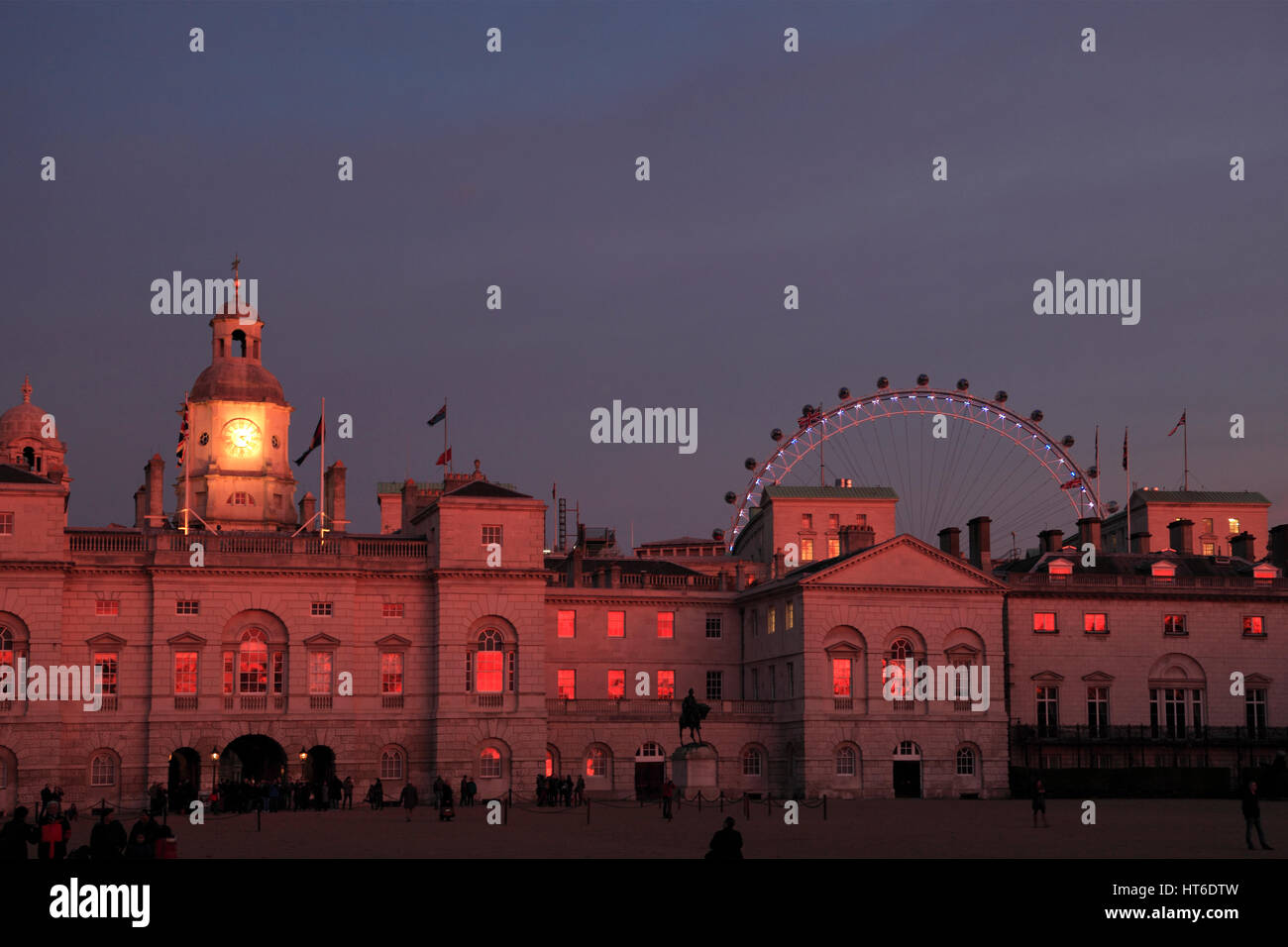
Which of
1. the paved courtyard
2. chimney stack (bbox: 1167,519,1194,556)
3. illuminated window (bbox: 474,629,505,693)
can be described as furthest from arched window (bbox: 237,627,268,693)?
chimney stack (bbox: 1167,519,1194,556)

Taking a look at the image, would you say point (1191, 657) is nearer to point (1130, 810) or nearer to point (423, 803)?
point (1130, 810)

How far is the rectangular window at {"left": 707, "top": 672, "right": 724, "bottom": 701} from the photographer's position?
90562 millimetres

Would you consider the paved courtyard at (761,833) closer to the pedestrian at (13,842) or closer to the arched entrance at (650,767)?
the arched entrance at (650,767)

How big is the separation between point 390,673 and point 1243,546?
4678 cm

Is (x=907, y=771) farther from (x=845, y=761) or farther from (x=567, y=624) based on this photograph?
(x=567, y=624)

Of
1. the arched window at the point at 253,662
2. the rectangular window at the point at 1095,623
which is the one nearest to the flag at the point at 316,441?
the arched window at the point at 253,662

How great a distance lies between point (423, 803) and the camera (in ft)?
253

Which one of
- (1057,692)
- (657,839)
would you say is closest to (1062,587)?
(1057,692)

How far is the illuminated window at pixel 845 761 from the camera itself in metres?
83.8

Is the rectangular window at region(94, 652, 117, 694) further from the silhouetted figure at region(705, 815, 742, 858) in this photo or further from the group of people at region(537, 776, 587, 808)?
the silhouetted figure at region(705, 815, 742, 858)

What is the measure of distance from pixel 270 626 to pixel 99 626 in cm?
684

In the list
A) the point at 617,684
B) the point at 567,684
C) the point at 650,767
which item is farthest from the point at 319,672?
the point at 617,684

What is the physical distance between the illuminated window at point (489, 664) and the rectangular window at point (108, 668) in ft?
48.4

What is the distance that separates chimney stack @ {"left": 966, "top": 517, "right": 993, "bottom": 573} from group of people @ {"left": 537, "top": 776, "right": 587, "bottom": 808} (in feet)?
85.0
